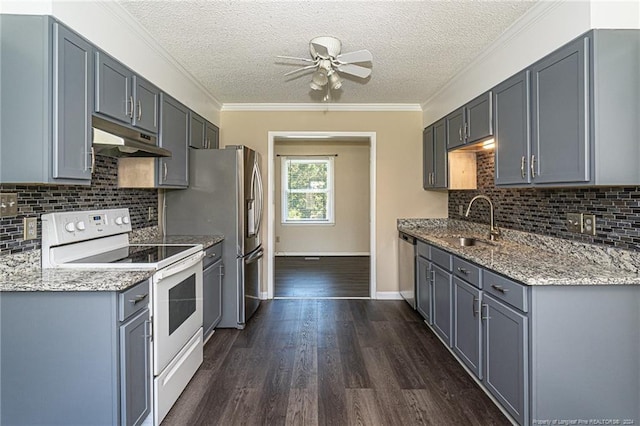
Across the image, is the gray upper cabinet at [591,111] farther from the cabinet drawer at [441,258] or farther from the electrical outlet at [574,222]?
the cabinet drawer at [441,258]

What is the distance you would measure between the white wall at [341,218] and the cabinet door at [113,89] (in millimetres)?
5457

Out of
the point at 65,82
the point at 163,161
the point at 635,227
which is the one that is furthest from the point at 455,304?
the point at 65,82

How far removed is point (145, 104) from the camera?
247cm

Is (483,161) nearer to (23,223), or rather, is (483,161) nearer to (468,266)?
(468,266)

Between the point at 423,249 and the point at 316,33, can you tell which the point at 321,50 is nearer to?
the point at 316,33

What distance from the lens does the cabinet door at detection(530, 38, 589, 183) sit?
1807 millimetres

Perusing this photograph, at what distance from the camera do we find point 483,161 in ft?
11.6

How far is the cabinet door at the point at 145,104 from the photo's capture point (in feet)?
7.65

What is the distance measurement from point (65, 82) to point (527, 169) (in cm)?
257

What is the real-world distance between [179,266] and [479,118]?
98.8 inches

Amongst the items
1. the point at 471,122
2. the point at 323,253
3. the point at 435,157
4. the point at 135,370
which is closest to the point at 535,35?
the point at 471,122

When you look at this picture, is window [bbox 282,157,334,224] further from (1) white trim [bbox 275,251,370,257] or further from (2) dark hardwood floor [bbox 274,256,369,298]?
(2) dark hardwood floor [bbox 274,256,369,298]

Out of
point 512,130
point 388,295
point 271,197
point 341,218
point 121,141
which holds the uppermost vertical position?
point 512,130

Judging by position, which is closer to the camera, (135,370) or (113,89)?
(135,370)
